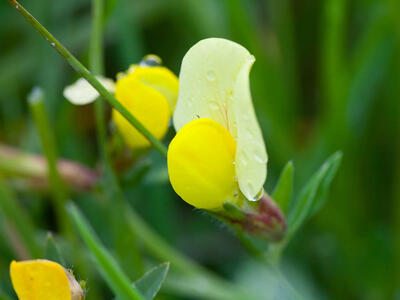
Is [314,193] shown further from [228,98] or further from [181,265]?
[181,265]

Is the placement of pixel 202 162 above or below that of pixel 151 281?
above

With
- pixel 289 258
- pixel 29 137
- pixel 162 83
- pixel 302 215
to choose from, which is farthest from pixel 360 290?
pixel 29 137

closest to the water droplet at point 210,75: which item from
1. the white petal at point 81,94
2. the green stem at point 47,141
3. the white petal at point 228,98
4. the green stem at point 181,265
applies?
the white petal at point 228,98

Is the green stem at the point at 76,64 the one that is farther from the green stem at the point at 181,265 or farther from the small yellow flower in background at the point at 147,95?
the green stem at the point at 181,265

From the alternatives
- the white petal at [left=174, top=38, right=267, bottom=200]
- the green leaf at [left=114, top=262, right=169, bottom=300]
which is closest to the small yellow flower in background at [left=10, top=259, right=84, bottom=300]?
the green leaf at [left=114, top=262, right=169, bottom=300]

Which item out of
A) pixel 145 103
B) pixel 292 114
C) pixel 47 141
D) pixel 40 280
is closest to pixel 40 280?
pixel 40 280

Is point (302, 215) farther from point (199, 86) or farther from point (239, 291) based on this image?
point (239, 291)

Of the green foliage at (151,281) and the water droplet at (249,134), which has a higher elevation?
the water droplet at (249,134)
